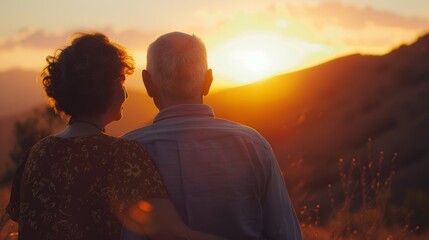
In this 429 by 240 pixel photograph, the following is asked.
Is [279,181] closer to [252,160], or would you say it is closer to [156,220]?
[252,160]

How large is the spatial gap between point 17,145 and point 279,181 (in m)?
21.8

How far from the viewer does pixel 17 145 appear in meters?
24.0

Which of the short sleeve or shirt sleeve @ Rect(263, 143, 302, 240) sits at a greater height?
the short sleeve

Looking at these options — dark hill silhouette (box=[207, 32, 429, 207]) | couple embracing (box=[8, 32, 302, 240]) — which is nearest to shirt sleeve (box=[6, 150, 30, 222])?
couple embracing (box=[8, 32, 302, 240])

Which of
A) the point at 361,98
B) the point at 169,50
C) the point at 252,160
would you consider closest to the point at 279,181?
the point at 252,160

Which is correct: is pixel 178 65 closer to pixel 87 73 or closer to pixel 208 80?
pixel 208 80

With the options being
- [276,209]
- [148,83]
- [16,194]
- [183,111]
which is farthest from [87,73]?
[276,209]

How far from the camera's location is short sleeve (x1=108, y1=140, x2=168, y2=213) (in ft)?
9.55

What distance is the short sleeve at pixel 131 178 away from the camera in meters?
2.91

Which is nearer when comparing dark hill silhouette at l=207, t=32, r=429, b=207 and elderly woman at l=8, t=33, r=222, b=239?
elderly woman at l=8, t=33, r=222, b=239

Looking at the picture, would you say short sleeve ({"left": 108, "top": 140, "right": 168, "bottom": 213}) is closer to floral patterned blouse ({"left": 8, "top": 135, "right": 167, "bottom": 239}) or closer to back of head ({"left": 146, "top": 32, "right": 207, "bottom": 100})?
floral patterned blouse ({"left": 8, "top": 135, "right": 167, "bottom": 239})

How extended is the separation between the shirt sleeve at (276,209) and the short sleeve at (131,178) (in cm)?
57

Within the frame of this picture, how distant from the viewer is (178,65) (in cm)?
324

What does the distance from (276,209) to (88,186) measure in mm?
881
